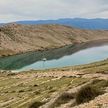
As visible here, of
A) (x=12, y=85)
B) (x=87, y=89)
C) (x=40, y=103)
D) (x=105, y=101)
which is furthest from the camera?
(x=12, y=85)

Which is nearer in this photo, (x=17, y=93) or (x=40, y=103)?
(x=40, y=103)

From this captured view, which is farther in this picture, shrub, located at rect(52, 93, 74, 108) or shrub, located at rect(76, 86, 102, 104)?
shrub, located at rect(52, 93, 74, 108)

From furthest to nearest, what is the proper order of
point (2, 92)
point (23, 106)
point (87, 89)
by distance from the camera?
point (2, 92) → point (23, 106) → point (87, 89)

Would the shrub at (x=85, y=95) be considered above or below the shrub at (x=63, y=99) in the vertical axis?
above

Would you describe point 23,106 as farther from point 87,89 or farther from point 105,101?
point 105,101

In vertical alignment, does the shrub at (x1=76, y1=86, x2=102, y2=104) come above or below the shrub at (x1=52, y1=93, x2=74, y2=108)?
above

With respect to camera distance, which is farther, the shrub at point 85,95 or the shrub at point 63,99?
the shrub at point 63,99

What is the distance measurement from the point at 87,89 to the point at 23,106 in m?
17.0

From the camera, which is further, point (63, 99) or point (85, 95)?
point (63, 99)

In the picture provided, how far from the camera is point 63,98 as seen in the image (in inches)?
1569

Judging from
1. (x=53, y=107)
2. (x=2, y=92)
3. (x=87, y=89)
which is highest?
(x=87, y=89)

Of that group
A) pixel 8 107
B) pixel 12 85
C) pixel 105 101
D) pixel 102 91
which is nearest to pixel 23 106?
pixel 8 107

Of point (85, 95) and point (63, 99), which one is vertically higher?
point (85, 95)

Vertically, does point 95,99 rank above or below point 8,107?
above
